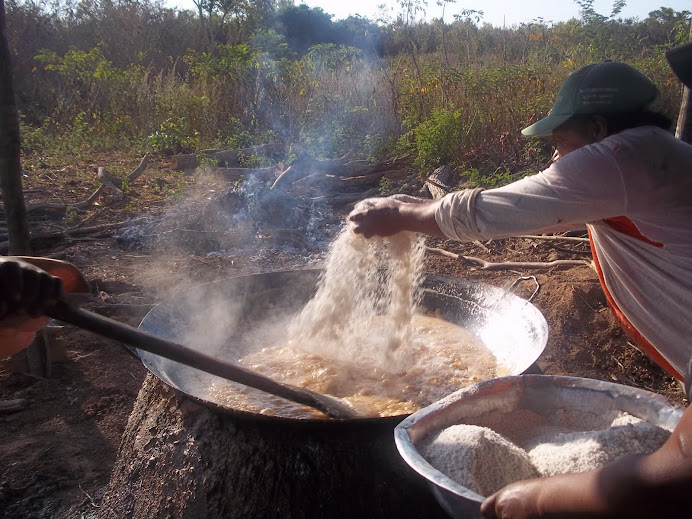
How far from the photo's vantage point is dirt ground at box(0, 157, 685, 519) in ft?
9.80

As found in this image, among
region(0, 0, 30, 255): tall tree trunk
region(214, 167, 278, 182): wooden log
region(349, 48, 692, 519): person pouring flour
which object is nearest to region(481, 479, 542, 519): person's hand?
region(349, 48, 692, 519): person pouring flour

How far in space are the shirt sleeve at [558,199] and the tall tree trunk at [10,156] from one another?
114 inches

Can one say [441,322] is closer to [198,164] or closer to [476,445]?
[476,445]

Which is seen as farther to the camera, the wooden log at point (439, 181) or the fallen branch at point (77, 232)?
the wooden log at point (439, 181)

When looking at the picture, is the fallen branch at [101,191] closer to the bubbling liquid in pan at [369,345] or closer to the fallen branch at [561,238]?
the bubbling liquid in pan at [369,345]

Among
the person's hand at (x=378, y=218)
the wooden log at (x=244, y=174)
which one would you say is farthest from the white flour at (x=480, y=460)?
the wooden log at (x=244, y=174)

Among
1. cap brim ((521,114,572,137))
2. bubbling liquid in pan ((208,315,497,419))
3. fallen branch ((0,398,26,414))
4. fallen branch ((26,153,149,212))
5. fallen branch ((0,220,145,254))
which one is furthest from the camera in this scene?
fallen branch ((26,153,149,212))

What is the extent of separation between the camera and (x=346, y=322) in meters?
2.90

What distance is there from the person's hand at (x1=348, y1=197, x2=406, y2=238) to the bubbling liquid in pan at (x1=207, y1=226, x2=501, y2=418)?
278 millimetres

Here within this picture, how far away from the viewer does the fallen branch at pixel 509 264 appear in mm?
4625

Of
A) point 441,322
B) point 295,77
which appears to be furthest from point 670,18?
point 441,322

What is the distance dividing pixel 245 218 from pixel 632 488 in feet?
18.9

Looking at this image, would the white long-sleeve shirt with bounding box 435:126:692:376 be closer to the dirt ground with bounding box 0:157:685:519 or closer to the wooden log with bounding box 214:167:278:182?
the dirt ground with bounding box 0:157:685:519

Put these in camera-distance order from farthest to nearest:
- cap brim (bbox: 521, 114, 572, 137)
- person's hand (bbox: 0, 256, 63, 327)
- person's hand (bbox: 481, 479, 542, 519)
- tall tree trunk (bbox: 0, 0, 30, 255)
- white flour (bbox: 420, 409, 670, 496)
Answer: tall tree trunk (bbox: 0, 0, 30, 255), cap brim (bbox: 521, 114, 572, 137), person's hand (bbox: 0, 256, 63, 327), white flour (bbox: 420, 409, 670, 496), person's hand (bbox: 481, 479, 542, 519)
